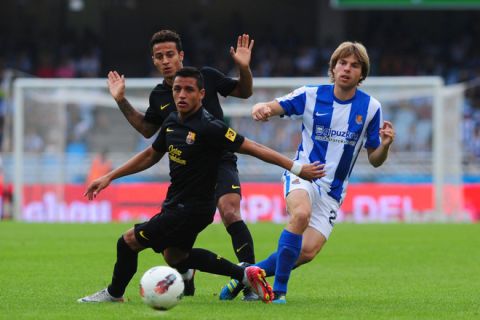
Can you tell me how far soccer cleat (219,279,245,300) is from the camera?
866 cm

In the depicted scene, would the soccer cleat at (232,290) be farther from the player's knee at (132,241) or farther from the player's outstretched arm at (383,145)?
the player's outstretched arm at (383,145)

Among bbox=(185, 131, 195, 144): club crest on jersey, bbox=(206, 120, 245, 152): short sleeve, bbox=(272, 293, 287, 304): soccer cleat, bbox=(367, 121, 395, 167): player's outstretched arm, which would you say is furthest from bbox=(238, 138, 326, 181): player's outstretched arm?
bbox=(272, 293, 287, 304): soccer cleat

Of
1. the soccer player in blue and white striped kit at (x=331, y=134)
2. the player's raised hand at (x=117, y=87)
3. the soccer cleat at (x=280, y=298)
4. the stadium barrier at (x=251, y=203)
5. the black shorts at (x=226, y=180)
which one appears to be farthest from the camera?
the stadium barrier at (x=251, y=203)

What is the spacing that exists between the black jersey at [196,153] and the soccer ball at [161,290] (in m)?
0.76

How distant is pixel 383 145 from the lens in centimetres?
858

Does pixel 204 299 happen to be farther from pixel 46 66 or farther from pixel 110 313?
pixel 46 66

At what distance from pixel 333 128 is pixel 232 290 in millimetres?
1500

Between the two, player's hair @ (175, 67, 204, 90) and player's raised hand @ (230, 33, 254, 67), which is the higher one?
player's raised hand @ (230, 33, 254, 67)

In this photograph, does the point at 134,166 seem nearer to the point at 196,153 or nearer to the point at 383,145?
the point at 196,153

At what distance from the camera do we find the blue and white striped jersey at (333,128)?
8.75 metres

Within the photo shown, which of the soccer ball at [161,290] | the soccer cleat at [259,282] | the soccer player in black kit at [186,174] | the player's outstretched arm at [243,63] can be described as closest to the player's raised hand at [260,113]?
the soccer player in black kit at [186,174]

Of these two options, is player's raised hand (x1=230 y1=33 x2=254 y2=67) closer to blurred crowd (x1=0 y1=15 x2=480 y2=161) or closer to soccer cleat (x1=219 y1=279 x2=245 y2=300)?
soccer cleat (x1=219 y1=279 x2=245 y2=300)

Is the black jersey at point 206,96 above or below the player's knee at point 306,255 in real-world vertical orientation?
above

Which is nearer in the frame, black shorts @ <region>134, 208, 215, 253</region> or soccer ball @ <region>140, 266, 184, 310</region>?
soccer ball @ <region>140, 266, 184, 310</region>
